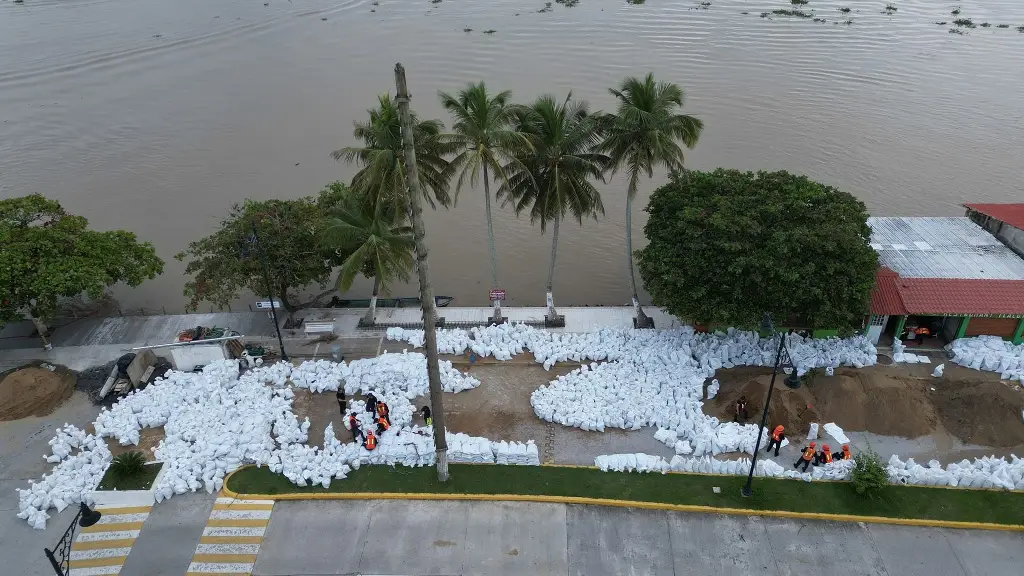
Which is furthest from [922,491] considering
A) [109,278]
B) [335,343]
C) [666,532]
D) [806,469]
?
[109,278]

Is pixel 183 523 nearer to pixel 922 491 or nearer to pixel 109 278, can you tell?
pixel 109 278

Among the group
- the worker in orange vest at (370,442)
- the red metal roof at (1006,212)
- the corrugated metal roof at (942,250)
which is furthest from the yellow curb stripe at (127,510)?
the red metal roof at (1006,212)

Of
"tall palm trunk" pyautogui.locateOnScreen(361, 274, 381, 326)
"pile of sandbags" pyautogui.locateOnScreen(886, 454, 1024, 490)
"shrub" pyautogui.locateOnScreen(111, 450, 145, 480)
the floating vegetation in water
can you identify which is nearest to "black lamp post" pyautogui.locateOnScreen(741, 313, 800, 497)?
"pile of sandbags" pyautogui.locateOnScreen(886, 454, 1024, 490)

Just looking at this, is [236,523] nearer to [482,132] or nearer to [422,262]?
[422,262]

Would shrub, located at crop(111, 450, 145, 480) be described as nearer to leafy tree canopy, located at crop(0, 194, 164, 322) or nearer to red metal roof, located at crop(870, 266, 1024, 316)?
leafy tree canopy, located at crop(0, 194, 164, 322)

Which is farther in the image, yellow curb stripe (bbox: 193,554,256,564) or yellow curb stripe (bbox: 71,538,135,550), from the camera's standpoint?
yellow curb stripe (bbox: 71,538,135,550)
